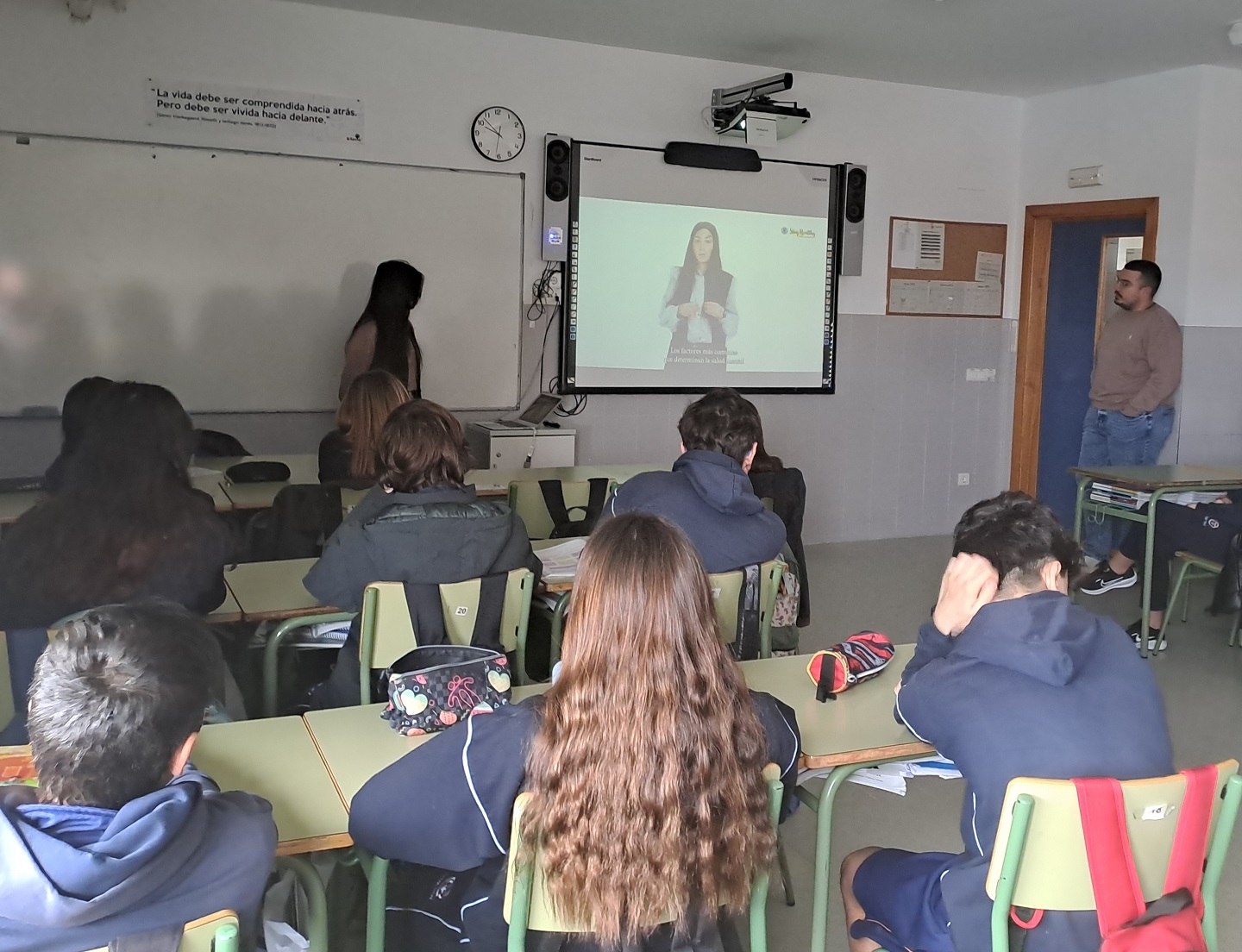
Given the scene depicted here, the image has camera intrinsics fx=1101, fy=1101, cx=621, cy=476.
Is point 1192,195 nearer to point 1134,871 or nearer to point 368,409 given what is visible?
point 368,409

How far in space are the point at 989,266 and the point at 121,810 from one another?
7035mm

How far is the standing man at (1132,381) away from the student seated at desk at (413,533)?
14.6 feet

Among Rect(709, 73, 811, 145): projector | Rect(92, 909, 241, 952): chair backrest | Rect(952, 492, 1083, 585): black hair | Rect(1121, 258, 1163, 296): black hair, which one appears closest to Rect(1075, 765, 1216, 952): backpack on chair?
Rect(952, 492, 1083, 585): black hair

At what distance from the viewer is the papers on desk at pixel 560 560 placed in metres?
3.13

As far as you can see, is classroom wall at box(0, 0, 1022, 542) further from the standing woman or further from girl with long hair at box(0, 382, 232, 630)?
girl with long hair at box(0, 382, 232, 630)

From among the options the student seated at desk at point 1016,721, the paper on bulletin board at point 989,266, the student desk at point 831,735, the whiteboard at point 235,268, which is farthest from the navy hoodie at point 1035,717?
the paper on bulletin board at point 989,266

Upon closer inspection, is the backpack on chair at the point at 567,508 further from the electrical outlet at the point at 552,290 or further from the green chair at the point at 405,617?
the electrical outlet at the point at 552,290

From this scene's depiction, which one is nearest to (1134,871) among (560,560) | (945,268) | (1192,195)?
(560,560)

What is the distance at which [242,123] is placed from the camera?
17.1ft

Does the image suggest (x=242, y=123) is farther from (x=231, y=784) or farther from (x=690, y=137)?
(x=231, y=784)

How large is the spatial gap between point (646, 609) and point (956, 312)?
634 centimetres

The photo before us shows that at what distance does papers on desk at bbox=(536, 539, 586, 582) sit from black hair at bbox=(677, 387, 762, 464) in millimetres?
442

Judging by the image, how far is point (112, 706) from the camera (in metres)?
1.25

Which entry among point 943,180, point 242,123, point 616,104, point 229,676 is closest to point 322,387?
point 242,123
